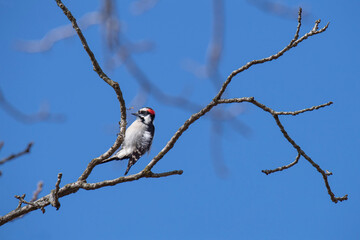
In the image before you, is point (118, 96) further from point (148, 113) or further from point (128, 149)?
point (148, 113)

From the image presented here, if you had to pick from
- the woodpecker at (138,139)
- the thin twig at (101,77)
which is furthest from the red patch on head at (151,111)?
the thin twig at (101,77)

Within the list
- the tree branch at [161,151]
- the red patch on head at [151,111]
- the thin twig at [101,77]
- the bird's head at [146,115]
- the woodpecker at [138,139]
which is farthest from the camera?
the red patch on head at [151,111]

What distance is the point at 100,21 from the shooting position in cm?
344

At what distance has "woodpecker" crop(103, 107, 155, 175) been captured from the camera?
5.32 m

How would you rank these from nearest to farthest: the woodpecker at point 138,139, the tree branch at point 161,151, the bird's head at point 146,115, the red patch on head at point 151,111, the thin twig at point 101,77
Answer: the tree branch at point 161,151 < the thin twig at point 101,77 < the woodpecker at point 138,139 < the bird's head at point 146,115 < the red patch on head at point 151,111

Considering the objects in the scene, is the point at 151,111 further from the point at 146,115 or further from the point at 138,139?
the point at 138,139

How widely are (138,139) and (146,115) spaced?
848mm

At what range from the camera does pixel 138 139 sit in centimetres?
569

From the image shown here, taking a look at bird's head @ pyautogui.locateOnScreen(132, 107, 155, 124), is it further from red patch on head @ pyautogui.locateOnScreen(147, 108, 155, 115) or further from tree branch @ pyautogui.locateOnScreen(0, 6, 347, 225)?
tree branch @ pyautogui.locateOnScreen(0, 6, 347, 225)

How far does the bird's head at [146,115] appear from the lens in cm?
630

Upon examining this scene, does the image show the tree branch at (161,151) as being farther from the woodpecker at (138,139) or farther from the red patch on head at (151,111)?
the red patch on head at (151,111)

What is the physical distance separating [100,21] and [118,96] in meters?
0.69

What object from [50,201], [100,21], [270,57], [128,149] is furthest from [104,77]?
[128,149]

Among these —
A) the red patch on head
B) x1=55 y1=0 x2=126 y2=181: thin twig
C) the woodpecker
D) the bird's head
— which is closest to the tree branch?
x1=55 y1=0 x2=126 y2=181: thin twig
